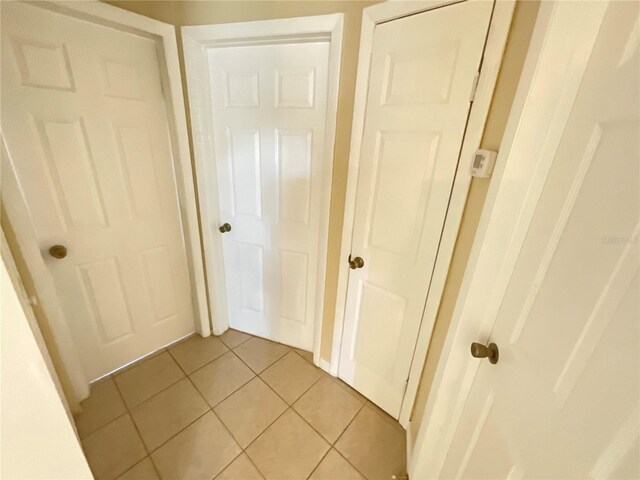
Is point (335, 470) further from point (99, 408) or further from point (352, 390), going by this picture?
point (99, 408)

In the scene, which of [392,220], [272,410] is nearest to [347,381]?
[272,410]

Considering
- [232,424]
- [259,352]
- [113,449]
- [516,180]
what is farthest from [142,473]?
[516,180]

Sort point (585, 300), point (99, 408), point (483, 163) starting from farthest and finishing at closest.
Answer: point (99, 408) → point (483, 163) → point (585, 300)

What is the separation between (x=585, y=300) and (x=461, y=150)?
589 mm

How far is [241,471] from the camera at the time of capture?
1170 millimetres

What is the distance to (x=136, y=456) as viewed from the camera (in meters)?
1.21

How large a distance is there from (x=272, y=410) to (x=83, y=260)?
1.34m

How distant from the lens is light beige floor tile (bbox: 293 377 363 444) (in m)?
1.37

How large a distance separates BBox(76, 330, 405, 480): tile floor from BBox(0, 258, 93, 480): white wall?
103cm

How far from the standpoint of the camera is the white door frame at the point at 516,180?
0.54 metres

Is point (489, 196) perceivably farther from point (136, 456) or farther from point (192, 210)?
point (136, 456)

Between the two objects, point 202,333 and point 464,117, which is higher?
point 464,117

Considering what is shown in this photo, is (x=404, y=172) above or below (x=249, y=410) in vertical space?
above

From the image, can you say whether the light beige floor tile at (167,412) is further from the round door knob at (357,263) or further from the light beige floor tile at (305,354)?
the round door knob at (357,263)
